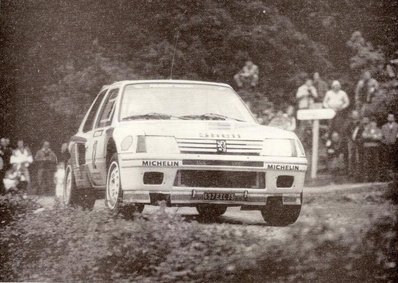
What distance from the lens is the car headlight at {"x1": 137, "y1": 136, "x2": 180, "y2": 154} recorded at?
8555mm

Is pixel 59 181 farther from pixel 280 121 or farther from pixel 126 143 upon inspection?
pixel 280 121

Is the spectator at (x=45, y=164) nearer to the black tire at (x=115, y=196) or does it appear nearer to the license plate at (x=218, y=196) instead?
the black tire at (x=115, y=196)

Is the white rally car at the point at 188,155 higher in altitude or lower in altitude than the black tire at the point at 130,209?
higher

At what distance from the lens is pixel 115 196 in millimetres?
8766

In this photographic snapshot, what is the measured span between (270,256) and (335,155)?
5.78 feet

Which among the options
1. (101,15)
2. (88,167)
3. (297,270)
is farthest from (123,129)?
(297,270)

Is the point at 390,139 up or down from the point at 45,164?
up

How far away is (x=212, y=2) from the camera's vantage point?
9688mm

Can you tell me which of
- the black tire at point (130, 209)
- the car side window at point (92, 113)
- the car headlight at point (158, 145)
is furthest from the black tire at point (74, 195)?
the car headlight at point (158, 145)

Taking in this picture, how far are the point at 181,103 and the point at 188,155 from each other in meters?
1.03

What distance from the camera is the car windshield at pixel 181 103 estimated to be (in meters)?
9.27

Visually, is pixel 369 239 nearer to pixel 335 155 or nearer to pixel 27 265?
pixel 335 155

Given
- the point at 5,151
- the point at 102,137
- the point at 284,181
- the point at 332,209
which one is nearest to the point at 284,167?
the point at 284,181

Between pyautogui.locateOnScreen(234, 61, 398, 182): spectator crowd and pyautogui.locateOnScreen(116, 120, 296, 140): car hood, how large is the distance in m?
0.25
